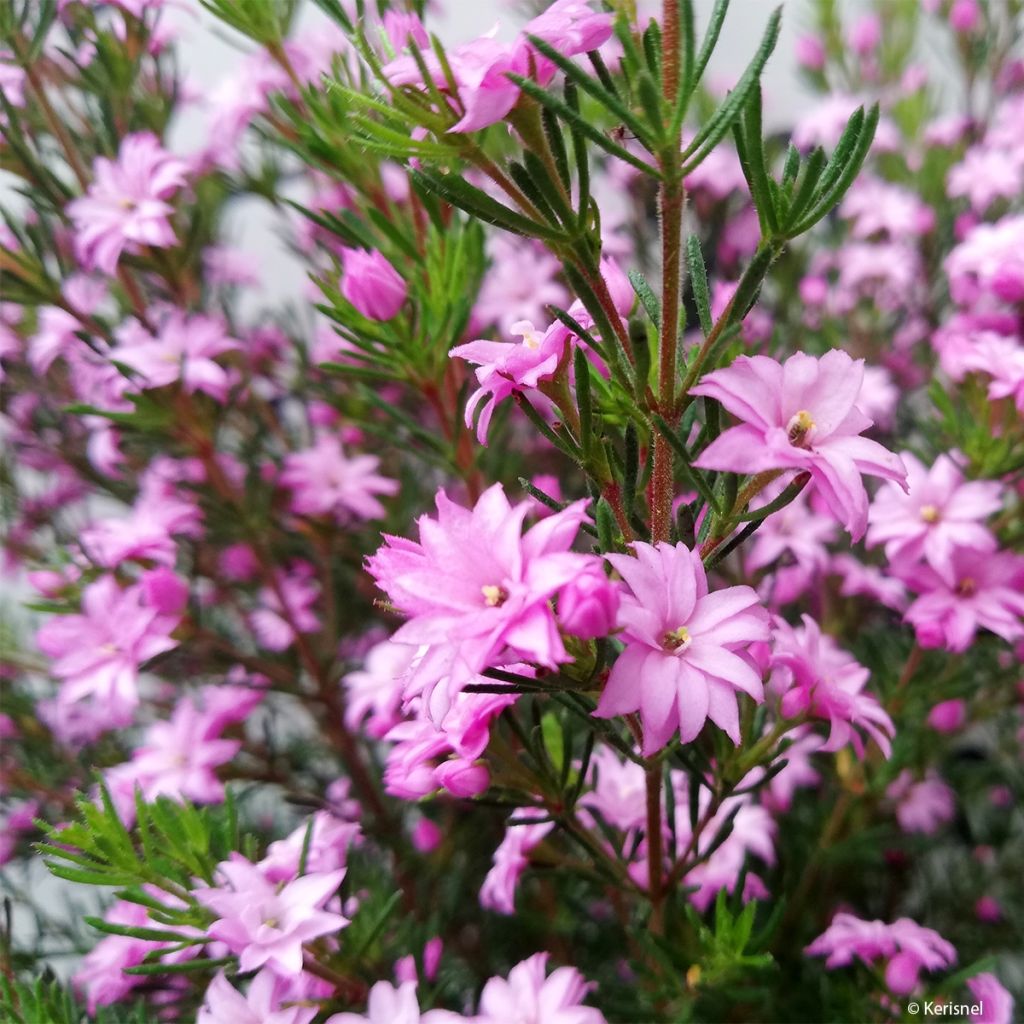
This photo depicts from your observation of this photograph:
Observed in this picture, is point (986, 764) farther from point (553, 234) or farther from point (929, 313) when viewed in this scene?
point (553, 234)

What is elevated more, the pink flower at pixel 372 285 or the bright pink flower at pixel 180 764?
the pink flower at pixel 372 285

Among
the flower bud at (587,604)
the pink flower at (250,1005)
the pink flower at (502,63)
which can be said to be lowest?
Result: the pink flower at (250,1005)

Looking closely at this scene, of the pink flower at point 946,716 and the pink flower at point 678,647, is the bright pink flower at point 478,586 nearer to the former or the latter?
the pink flower at point 678,647

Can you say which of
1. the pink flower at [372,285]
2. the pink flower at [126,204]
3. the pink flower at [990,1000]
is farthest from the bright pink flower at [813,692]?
the pink flower at [126,204]

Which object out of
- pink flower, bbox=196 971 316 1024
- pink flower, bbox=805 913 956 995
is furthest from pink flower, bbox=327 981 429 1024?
pink flower, bbox=805 913 956 995

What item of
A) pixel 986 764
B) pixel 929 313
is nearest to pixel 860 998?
pixel 986 764

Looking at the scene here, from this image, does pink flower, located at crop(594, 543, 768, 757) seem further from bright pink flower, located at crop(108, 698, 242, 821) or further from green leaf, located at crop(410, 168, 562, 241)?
bright pink flower, located at crop(108, 698, 242, 821)
